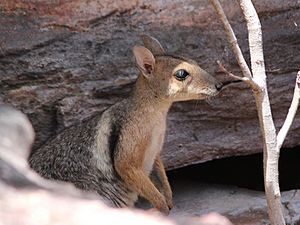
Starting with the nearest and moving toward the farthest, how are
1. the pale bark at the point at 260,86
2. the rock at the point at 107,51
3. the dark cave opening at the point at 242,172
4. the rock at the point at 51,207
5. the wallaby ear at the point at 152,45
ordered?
the rock at the point at 51,207 → the pale bark at the point at 260,86 → the wallaby ear at the point at 152,45 → the rock at the point at 107,51 → the dark cave opening at the point at 242,172

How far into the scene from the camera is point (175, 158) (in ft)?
18.8

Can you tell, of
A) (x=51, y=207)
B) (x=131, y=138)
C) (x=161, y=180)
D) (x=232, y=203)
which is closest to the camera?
(x=51, y=207)

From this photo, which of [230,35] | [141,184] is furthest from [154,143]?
[230,35]

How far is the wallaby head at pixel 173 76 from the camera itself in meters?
4.78

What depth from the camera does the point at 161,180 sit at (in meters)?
5.27

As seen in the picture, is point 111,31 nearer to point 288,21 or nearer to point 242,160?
point 288,21

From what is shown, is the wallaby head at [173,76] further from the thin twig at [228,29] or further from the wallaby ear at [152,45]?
the thin twig at [228,29]

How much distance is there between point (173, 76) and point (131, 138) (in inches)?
18.2

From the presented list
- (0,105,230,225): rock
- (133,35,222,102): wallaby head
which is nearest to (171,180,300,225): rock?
(133,35,222,102): wallaby head

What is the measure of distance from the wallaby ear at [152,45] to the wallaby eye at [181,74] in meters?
0.25

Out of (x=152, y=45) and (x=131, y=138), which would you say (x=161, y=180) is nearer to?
(x=131, y=138)

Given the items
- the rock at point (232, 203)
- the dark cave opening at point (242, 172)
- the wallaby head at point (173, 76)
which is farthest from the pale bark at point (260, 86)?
the dark cave opening at point (242, 172)

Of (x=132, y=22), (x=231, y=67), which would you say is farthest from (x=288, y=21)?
(x=132, y=22)

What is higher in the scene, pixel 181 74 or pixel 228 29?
pixel 228 29
